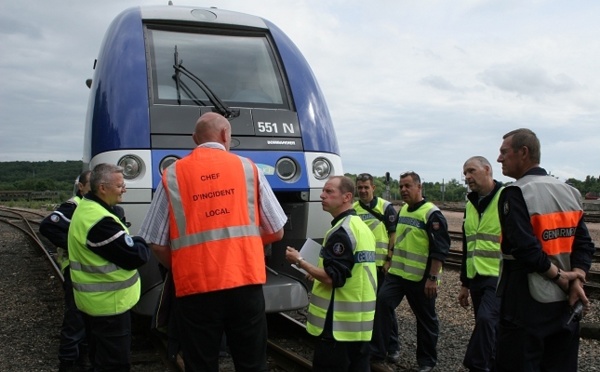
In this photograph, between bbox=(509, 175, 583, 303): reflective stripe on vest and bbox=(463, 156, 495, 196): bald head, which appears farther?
bbox=(463, 156, 495, 196): bald head

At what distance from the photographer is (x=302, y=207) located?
532cm

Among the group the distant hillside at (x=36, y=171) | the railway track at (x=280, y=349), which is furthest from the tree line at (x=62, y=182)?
the railway track at (x=280, y=349)

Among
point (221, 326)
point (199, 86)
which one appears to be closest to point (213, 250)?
point (221, 326)

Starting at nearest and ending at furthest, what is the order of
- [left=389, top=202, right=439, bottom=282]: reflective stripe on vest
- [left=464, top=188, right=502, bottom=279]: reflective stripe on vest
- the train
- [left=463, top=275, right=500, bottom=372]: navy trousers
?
1. [left=463, top=275, right=500, bottom=372]: navy trousers
2. [left=464, top=188, right=502, bottom=279]: reflective stripe on vest
3. the train
4. [left=389, top=202, right=439, bottom=282]: reflective stripe on vest

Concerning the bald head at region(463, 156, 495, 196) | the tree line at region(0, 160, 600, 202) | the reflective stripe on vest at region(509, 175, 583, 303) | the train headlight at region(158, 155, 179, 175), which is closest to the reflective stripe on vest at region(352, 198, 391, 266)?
the bald head at region(463, 156, 495, 196)

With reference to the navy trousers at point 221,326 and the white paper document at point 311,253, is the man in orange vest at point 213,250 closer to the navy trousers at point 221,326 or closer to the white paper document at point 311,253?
the navy trousers at point 221,326

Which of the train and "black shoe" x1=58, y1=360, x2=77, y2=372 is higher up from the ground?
the train

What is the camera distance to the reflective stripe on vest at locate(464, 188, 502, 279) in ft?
15.2

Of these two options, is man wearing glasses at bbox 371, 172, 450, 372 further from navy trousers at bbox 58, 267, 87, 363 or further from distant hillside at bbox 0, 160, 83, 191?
distant hillside at bbox 0, 160, 83, 191

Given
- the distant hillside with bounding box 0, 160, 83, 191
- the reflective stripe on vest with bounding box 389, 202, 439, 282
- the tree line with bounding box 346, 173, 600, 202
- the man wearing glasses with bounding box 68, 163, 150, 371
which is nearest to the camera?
the man wearing glasses with bounding box 68, 163, 150, 371

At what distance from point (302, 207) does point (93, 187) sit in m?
2.01

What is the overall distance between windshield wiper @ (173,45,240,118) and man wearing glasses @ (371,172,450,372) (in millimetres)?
1676

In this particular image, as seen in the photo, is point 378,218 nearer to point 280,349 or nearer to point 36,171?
point 280,349

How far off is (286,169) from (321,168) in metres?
0.36
